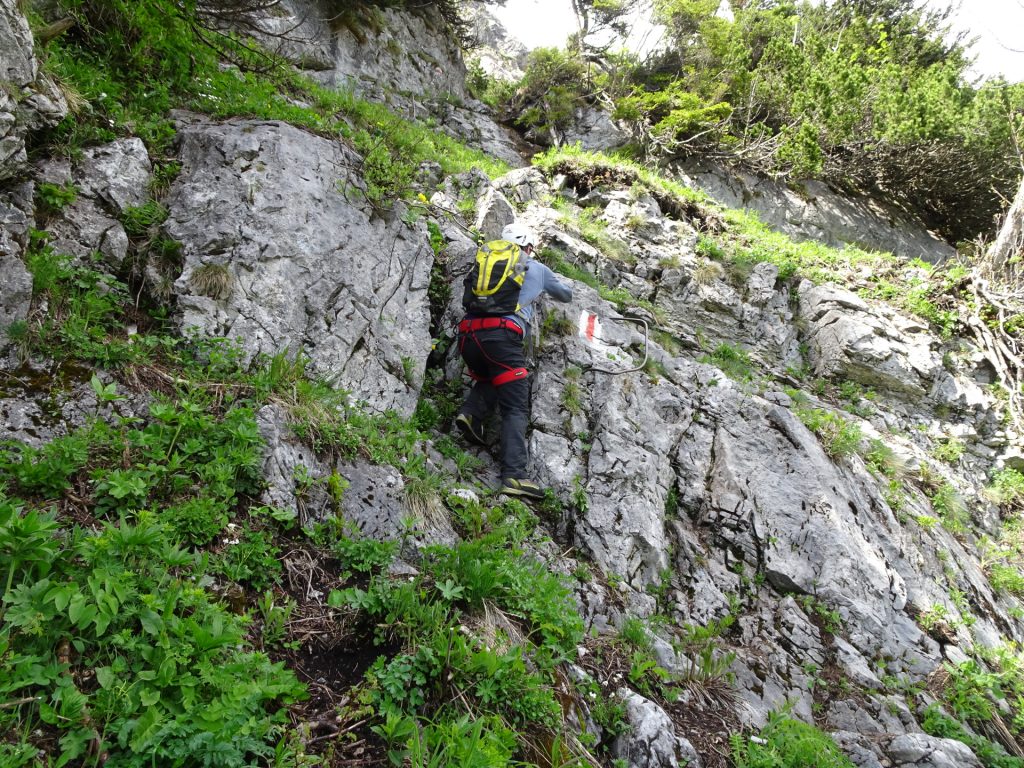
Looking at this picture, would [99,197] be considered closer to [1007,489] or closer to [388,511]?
[388,511]

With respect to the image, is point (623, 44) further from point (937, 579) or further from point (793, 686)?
point (793, 686)

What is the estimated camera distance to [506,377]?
5.59m

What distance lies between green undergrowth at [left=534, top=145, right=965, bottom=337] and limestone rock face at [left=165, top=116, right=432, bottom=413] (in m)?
5.45

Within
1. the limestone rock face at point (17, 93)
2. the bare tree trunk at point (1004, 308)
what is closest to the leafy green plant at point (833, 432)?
the bare tree trunk at point (1004, 308)

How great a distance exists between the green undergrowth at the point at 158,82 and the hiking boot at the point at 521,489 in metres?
3.88

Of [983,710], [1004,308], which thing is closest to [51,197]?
[983,710]

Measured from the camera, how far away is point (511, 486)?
5250 millimetres

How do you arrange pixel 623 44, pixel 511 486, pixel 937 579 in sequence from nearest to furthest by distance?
pixel 511 486, pixel 937 579, pixel 623 44

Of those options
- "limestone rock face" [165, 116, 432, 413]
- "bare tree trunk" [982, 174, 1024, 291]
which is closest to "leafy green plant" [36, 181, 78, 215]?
"limestone rock face" [165, 116, 432, 413]

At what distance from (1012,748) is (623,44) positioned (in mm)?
20804

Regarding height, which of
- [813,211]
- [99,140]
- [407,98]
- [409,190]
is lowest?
[99,140]

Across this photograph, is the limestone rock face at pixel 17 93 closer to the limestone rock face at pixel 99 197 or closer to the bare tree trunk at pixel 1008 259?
the limestone rock face at pixel 99 197

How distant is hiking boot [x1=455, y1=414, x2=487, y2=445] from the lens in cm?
581

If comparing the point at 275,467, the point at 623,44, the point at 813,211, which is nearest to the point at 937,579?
the point at 275,467
